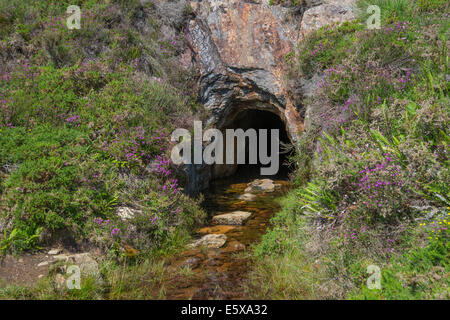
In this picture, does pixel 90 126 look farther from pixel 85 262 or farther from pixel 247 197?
pixel 247 197

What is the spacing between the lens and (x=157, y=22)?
10734mm

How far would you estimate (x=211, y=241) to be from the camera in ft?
22.6

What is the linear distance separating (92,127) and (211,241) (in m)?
3.58

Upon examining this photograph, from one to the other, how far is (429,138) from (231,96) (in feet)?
21.4

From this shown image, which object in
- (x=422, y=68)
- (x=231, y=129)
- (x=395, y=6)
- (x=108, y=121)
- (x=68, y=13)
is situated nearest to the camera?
(x=422, y=68)

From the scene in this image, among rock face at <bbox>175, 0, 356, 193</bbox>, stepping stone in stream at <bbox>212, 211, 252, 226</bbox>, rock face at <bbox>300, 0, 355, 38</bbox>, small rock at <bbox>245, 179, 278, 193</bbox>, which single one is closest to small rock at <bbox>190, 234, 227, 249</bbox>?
stepping stone in stream at <bbox>212, 211, 252, 226</bbox>

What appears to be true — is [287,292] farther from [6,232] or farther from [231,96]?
[231,96]

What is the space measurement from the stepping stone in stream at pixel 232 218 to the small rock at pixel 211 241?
0.84 meters

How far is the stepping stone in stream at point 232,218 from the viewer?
26.3 ft
